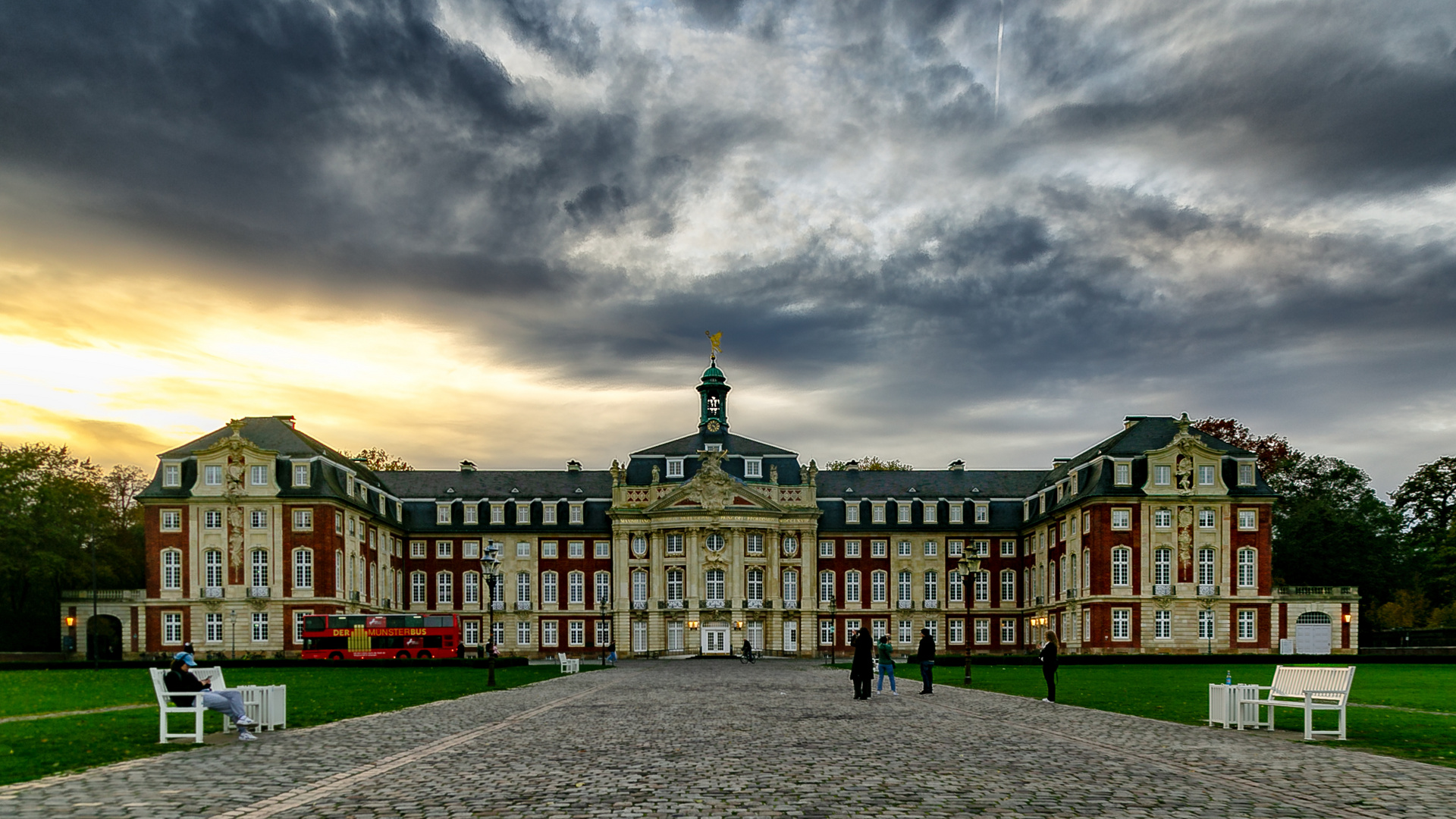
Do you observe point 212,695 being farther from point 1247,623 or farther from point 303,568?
point 1247,623

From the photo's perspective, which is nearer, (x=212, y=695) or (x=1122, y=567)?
(x=212, y=695)

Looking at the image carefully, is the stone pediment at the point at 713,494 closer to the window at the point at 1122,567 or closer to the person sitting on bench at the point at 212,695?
the window at the point at 1122,567

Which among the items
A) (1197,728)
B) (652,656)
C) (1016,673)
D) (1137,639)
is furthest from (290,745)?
(652,656)

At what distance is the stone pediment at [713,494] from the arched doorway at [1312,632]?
115 feet

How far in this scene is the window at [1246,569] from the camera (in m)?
80.0

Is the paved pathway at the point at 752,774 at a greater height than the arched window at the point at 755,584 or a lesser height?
greater

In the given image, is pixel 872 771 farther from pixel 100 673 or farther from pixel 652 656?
pixel 652 656

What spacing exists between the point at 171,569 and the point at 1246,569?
65497 millimetres

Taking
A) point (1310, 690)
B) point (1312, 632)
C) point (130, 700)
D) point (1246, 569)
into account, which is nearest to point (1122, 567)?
point (1246, 569)

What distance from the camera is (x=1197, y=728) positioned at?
22375 millimetres

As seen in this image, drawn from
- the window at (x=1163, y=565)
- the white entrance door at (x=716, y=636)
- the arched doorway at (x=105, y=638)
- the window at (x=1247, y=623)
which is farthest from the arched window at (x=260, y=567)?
the window at (x=1247, y=623)

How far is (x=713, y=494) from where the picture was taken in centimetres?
9362

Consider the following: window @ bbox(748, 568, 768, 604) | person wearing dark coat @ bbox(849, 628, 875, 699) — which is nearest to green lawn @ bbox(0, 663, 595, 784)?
person wearing dark coat @ bbox(849, 628, 875, 699)

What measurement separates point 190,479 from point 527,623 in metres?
26.5
